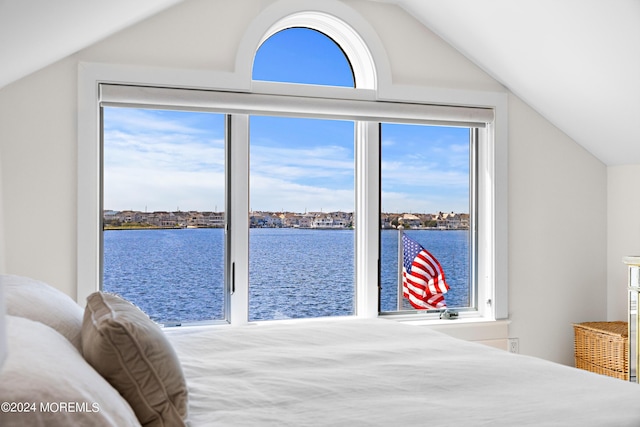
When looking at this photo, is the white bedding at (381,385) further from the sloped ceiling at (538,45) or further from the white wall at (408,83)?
the sloped ceiling at (538,45)

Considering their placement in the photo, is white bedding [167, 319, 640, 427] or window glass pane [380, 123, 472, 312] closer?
white bedding [167, 319, 640, 427]

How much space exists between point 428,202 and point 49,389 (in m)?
3.42

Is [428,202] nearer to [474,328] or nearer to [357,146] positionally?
[357,146]

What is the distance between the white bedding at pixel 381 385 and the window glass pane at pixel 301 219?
151 cm

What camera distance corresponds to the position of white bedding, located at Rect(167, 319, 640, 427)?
1.47 meters

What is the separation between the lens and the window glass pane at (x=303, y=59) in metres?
3.82

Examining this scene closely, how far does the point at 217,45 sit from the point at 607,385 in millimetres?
2618

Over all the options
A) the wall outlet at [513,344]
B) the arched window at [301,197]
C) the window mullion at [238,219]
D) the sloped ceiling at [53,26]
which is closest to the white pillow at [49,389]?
the sloped ceiling at [53,26]

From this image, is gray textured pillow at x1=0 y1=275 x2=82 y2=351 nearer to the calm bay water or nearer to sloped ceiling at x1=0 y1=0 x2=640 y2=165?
sloped ceiling at x1=0 y1=0 x2=640 y2=165

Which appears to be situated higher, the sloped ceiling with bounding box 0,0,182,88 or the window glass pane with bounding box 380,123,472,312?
the sloped ceiling with bounding box 0,0,182,88

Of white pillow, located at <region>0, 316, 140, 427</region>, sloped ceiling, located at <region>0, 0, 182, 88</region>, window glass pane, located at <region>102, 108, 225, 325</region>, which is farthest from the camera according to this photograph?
window glass pane, located at <region>102, 108, 225, 325</region>

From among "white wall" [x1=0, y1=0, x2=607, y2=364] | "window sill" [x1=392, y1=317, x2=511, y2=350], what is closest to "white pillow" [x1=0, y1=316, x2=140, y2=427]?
"white wall" [x1=0, y1=0, x2=607, y2=364]

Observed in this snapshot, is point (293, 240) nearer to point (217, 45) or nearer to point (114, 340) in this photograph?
point (217, 45)

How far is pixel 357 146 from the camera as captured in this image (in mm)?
3838
